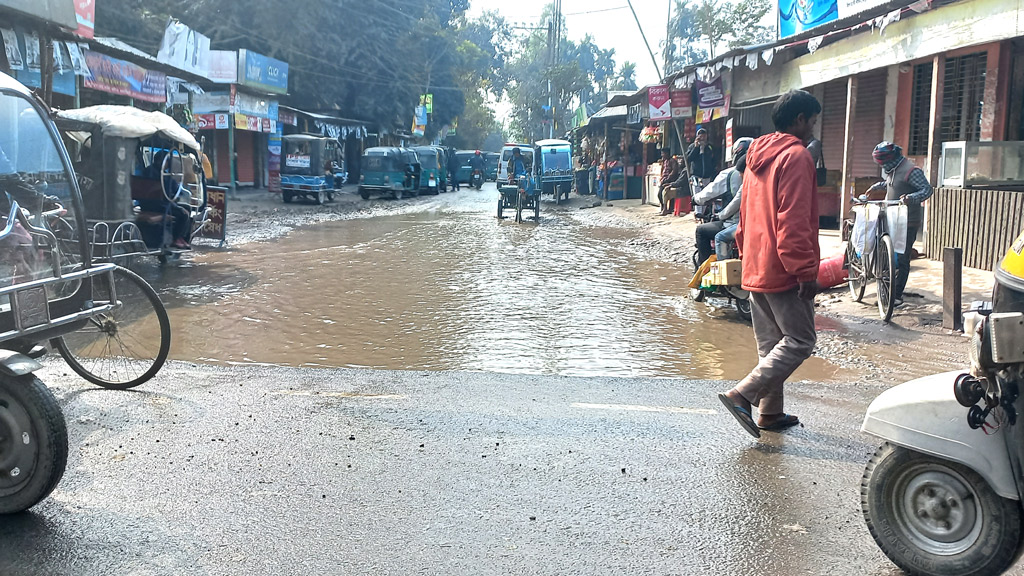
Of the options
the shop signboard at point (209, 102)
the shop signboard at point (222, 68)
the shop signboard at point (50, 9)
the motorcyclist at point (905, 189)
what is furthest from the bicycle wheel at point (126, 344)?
the shop signboard at point (222, 68)

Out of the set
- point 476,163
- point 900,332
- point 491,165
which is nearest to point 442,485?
point 900,332

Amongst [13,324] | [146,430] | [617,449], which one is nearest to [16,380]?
[13,324]

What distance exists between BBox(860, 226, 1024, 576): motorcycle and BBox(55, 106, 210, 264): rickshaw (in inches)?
359

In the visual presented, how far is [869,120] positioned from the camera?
15.1 meters

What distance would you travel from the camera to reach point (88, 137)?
444 inches

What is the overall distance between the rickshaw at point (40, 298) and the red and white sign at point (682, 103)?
17.1 metres

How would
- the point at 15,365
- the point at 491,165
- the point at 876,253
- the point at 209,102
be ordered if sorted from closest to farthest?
1. the point at 15,365
2. the point at 876,253
3. the point at 209,102
4. the point at 491,165

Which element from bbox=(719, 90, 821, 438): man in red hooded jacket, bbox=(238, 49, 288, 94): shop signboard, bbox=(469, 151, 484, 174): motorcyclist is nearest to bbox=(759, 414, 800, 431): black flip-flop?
bbox=(719, 90, 821, 438): man in red hooded jacket

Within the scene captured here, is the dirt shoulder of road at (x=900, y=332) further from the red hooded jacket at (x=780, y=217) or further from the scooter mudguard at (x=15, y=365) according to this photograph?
the scooter mudguard at (x=15, y=365)

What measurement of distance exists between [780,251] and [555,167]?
90.2 ft

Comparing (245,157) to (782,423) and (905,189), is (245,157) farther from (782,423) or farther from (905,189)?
(782,423)

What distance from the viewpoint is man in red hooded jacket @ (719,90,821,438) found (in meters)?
4.34

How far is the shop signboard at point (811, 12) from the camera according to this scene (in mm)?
13203

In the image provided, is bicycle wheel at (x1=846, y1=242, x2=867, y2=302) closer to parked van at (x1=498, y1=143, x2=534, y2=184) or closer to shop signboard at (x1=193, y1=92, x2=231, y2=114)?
shop signboard at (x1=193, y1=92, x2=231, y2=114)
